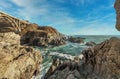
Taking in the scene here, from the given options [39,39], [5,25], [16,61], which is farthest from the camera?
[5,25]

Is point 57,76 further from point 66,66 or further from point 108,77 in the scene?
point 108,77

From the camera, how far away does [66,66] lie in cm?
1525

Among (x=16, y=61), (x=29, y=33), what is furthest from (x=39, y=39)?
(x=16, y=61)

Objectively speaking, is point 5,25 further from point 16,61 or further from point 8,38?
point 16,61

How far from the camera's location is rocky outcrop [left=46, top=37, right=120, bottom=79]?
11540 millimetres

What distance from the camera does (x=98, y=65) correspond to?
12.6 m

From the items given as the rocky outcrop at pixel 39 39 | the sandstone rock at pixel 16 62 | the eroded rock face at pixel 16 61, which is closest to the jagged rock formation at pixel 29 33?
the rocky outcrop at pixel 39 39

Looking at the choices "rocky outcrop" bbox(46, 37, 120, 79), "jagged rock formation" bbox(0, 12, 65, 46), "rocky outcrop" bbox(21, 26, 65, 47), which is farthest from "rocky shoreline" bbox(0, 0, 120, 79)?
"jagged rock formation" bbox(0, 12, 65, 46)

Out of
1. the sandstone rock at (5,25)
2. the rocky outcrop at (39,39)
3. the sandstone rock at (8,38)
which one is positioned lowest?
the rocky outcrop at (39,39)

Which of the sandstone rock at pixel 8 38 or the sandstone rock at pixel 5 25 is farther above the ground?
the sandstone rock at pixel 5 25

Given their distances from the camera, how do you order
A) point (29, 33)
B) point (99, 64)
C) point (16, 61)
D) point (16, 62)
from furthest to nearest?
point (29, 33) → point (16, 61) → point (16, 62) → point (99, 64)

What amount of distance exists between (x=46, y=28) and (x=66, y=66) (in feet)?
229

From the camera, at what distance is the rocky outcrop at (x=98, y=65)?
1154 centimetres

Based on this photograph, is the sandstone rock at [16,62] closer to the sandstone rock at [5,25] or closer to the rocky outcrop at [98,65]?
the rocky outcrop at [98,65]
